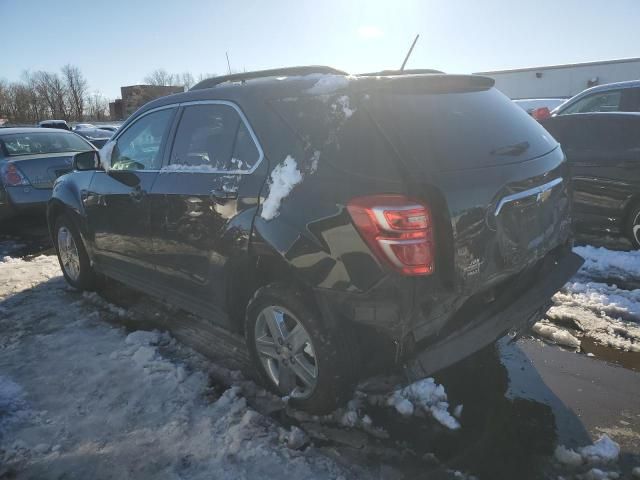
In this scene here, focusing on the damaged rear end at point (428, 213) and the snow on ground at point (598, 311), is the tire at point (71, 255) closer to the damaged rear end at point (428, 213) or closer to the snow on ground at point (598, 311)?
the damaged rear end at point (428, 213)

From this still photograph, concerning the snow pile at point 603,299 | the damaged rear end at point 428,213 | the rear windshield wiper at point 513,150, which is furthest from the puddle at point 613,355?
the rear windshield wiper at point 513,150

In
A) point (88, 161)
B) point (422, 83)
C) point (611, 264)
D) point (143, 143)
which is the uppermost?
point (422, 83)

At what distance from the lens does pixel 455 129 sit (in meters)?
A: 2.52

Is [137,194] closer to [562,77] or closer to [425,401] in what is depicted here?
[425,401]

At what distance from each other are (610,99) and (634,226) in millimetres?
3557

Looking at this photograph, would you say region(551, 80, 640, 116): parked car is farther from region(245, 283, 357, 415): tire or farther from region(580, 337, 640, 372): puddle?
region(245, 283, 357, 415): tire

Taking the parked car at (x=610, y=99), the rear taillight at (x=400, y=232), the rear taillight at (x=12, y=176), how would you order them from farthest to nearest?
the parked car at (x=610, y=99) < the rear taillight at (x=12, y=176) < the rear taillight at (x=400, y=232)

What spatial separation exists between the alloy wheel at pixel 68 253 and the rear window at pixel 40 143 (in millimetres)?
3142

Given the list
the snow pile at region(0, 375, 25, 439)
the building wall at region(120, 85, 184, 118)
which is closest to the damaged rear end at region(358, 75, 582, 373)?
the snow pile at region(0, 375, 25, 439)

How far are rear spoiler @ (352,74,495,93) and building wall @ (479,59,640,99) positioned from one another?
109 ft

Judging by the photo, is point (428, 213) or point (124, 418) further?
point (124, 418)

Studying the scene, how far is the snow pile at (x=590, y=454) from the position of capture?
7.57 feet

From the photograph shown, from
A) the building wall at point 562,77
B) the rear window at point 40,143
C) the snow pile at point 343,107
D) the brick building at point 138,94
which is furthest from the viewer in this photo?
the brick building at point 138,94

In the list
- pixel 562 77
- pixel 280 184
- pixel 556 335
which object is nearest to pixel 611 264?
pixel 556 335
